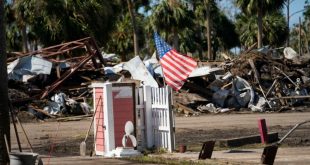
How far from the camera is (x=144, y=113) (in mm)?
15930

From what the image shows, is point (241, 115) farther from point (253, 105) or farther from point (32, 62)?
point (32, 62)

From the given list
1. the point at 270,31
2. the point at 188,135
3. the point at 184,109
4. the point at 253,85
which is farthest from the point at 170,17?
the point at 188,135

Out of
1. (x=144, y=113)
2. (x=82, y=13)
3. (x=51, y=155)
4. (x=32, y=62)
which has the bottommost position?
(x=51, y=155)

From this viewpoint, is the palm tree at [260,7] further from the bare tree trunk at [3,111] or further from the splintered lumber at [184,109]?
the bare tree trunk at [3,111]

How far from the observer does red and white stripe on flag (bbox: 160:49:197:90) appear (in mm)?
15445

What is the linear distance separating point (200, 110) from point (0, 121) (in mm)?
22502

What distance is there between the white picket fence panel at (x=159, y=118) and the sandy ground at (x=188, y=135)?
1374 mm

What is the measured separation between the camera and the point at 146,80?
103ft

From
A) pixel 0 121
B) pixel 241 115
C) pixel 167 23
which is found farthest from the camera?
pixel 167 23

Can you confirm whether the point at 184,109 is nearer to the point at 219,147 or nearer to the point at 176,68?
the point at 219,147

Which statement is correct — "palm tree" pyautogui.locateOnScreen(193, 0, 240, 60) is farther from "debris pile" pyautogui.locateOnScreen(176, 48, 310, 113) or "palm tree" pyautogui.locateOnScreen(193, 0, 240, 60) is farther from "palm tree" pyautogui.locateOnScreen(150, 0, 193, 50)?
"debris pile" pyautogui.locateOnScreen(176, 48, 310, 113)

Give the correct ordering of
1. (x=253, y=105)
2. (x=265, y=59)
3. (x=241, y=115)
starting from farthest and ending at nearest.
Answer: (x=265, y=59) < (x=253, y=105) < (x=241, y=115)

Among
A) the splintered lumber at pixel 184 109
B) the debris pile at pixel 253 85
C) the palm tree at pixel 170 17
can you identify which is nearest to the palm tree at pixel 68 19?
the debris pile at pixel 253 85

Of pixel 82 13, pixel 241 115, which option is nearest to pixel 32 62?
pixel 82 13
